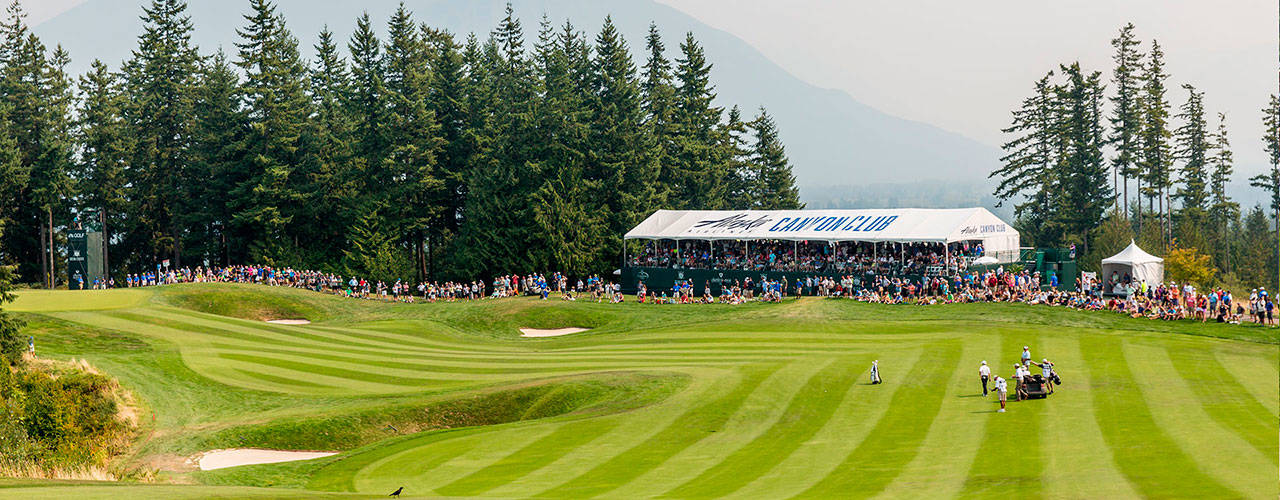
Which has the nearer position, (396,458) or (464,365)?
(396,458)

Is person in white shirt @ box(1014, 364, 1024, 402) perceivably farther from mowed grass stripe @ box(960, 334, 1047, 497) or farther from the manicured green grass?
the manicured green grass

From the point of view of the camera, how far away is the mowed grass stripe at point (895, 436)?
2247 centimetres

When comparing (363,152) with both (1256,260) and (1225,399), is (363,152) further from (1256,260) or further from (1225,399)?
(1256,260)

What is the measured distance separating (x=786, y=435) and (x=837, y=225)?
35.9 metres

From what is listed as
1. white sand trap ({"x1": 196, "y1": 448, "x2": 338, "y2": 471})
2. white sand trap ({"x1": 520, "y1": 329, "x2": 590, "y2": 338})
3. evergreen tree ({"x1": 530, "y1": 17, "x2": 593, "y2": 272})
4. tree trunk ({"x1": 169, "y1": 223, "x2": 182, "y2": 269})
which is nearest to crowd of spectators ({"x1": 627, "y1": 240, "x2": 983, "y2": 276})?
evergreen tree ({"x1": 530, "y1": 17, "x2": 593, "y2": 272})

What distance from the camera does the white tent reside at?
191 ft

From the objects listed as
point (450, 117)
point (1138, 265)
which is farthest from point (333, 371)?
point (450, 117)

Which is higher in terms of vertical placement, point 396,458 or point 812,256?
point 812,256

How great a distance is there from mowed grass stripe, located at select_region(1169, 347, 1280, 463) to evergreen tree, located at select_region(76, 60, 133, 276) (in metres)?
81.2

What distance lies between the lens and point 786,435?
2864 centimetres

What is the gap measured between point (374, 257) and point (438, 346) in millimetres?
32811

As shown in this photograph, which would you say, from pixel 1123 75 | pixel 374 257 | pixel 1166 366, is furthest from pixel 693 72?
pixel 1166 366

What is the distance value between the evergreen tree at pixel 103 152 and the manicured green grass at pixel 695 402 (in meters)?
33.8

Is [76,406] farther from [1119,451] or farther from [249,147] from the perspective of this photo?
[249,147]
